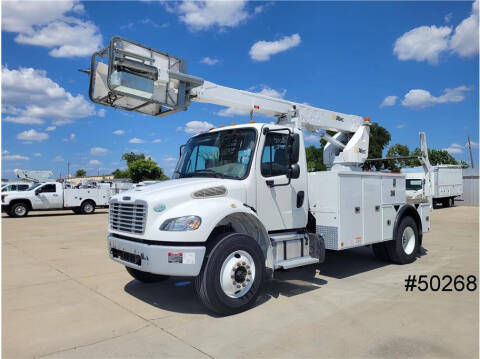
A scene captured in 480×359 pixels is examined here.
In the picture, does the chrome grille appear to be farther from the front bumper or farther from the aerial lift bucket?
the aerial lift bucket

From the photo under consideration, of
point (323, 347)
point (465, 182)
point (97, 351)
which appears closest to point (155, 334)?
point (97, 351)

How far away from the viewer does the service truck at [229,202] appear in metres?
4.66

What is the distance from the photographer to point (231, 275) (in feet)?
15.8

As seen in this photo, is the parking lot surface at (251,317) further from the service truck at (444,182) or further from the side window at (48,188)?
the service truck at (444,182)

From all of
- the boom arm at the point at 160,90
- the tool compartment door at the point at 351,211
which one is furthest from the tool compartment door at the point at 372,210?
the boom arm at the point at 160,90

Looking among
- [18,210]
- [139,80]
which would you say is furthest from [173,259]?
[18,210]

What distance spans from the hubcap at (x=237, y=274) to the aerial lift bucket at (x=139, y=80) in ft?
8.72

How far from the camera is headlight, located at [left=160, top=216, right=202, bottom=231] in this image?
15.0 feet

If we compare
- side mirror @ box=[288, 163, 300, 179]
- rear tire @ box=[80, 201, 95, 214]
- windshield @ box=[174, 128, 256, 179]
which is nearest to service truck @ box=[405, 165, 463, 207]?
rear tire @ box=[80, 201, 95, 214]

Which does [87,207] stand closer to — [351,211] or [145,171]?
[351,211]

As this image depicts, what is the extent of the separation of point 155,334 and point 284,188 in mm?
2767

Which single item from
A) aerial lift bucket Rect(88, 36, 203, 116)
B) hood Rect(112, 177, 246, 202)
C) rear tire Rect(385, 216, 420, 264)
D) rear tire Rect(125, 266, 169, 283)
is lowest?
rear tire Rect(125, 266, 169, 283)

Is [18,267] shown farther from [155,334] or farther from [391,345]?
[391,345]

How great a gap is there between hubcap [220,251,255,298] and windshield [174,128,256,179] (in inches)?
45.8
